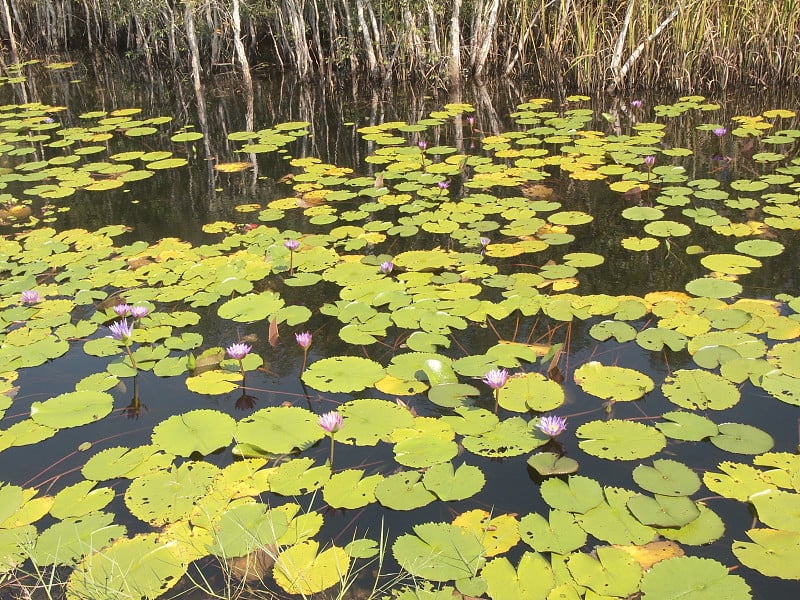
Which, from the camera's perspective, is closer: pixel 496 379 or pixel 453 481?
pixel 453 481

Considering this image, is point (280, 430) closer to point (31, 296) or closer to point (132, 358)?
point (132, 358)

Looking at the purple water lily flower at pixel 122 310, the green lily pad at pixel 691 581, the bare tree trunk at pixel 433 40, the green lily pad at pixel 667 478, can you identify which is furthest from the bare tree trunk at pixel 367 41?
the green lily pad at pixel 691 581

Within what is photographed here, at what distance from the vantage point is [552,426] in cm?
247

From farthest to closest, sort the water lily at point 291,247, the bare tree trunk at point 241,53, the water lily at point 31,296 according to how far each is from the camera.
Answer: the bare tree trunk at point 241,53 → the water lily at point 291,247 → the water lily at point 31,296

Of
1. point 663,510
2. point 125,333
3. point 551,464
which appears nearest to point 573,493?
point 551,464

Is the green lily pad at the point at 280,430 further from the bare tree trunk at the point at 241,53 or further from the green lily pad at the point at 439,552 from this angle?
the bare tree trunk at the point at 241,53

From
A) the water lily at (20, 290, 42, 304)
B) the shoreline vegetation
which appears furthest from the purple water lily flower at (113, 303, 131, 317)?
the shoreline vegetation

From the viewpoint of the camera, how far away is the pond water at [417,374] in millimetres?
2131

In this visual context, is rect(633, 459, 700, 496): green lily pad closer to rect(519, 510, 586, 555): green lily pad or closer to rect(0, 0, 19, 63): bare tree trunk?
rect(519, 510, 586, 555): green lily pad

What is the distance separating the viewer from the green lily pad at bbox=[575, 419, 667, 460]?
97.0 inches

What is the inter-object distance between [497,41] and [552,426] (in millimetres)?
8480

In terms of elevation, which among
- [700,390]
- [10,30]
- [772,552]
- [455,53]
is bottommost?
[772,552]

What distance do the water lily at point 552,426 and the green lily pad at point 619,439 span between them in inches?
3.7

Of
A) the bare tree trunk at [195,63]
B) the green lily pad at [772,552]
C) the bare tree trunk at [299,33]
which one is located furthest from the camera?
the bare tree trunk at [299,33]
